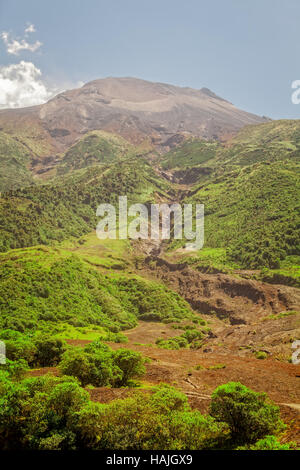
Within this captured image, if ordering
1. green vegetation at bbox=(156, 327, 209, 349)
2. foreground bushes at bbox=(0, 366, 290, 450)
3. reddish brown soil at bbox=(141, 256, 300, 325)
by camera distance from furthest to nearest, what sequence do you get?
reddish brown soil at bbox=(141, 256, 300, 325), green vegetation at bbox=(156, 327, 209, 349), foreground bushes at bbox=(0, 366, 290, 450)

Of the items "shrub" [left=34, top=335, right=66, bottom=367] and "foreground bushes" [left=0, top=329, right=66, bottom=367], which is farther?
"shrub" [left=34, top=335, right=66, bottom=367]

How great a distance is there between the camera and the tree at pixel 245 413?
1523cm

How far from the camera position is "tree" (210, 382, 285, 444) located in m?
15.2

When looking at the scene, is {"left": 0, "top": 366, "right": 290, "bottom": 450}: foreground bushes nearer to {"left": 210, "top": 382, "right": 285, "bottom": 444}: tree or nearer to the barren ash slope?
{"left": 210, "top": 382, "right": 285, "bottom": 444}: tree

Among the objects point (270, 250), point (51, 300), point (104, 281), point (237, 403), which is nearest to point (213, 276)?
point (270, 250)

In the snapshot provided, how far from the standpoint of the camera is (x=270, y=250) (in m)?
106

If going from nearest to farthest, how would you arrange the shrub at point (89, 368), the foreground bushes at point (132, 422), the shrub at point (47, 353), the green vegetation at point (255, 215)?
the foreground bushes at point (132, 422) < the shrub at point (89, 368) < the shrub at point (47, 353) < the green vegetation at point (255, 215)

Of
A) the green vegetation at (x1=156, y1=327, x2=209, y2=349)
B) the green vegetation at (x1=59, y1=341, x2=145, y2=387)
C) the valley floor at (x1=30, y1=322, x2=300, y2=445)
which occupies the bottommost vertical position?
the green vegetation at (x1=156, y1=327, x2=209, y2=349)

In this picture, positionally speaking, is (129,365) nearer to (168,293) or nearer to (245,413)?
(245,413)

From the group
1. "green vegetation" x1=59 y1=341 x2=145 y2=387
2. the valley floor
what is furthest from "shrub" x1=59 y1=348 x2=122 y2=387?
the valley floor

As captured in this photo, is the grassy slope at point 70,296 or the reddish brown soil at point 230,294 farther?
the reddish brown soil at point 230,294

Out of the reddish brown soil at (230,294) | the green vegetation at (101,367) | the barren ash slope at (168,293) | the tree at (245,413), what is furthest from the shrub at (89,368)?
the reddish brown soil at (230,294)

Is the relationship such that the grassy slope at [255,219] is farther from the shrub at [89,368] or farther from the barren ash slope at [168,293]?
the shrub at [89,368]

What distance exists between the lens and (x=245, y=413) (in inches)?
607
